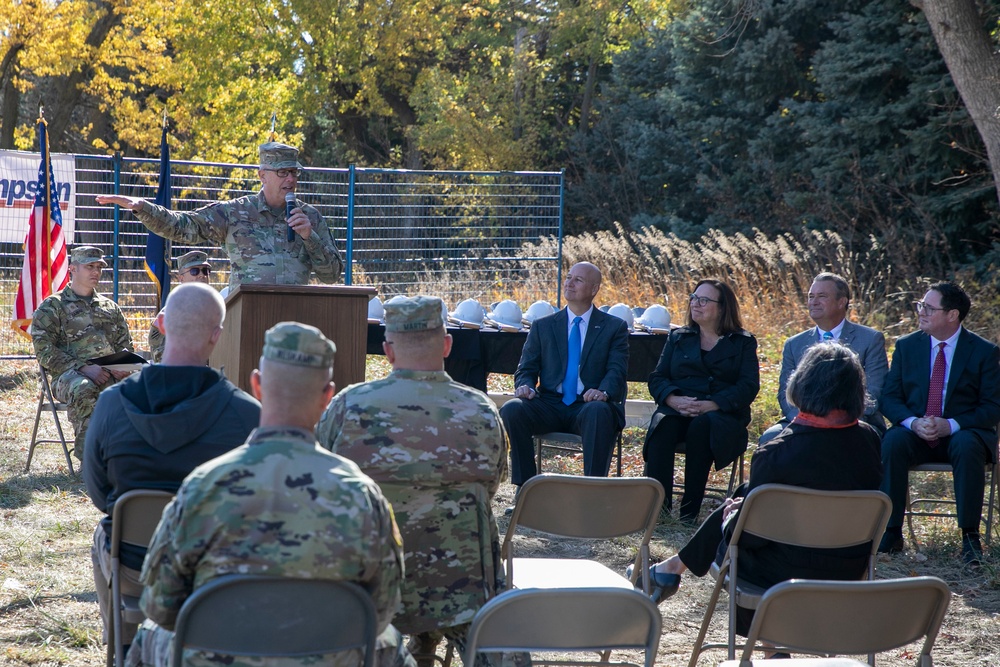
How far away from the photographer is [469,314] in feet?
25.5

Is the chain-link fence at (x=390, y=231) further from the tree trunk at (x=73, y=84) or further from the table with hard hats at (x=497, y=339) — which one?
the tree trunk at (x=73, y=84)

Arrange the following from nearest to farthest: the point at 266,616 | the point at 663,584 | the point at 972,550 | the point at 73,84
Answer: the point at 266,616, the point at 663,584, the point at 972,550, the point at 73,84

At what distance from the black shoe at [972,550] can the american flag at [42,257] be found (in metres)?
7.57

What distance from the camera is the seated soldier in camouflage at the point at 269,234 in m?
5.49

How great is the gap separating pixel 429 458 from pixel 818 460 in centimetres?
162

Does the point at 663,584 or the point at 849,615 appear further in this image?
the point at 663,584

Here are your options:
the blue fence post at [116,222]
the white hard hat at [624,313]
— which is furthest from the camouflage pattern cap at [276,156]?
the blue fence post at [116,222]

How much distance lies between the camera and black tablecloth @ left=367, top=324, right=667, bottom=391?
300 inches

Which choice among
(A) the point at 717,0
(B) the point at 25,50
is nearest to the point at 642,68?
(A) the point at 717,0

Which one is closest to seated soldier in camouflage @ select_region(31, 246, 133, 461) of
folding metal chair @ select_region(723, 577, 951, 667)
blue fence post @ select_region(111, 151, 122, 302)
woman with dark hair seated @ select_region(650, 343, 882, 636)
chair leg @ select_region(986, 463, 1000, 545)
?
blue fence post @ select_region(111, 151, 122, 302)

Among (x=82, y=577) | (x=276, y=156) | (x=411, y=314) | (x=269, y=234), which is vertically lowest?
(x=82, y=577)

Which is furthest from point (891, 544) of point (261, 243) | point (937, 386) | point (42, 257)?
point (42, 257)

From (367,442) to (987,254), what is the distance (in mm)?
11441

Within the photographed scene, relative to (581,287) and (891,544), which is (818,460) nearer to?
(891,544)
